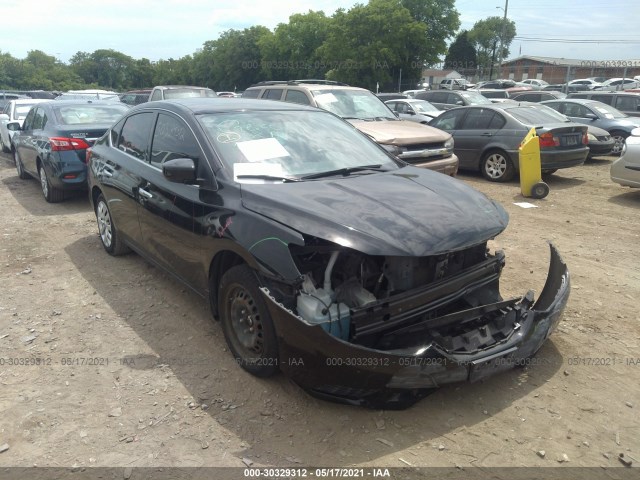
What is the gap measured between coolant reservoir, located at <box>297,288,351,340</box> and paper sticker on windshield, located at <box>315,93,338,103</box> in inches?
268

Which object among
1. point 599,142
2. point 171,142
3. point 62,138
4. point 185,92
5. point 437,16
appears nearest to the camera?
point 171,142

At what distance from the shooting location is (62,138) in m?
7.71

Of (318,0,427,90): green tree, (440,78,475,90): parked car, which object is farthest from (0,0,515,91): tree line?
(440,78,475,90): parked car

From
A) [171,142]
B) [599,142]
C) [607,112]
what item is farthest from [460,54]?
[171,142]

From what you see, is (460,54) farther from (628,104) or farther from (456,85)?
(628,104)

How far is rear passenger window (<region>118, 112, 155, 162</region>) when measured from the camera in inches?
185

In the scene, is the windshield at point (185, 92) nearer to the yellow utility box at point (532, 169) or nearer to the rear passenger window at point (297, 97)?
the rear passenger window at point (297, 97)

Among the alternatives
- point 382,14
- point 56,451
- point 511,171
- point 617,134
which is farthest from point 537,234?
point 382,14

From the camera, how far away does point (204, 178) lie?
369 cm

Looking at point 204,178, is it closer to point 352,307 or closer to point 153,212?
point 153,212

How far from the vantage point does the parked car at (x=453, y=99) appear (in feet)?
56.7

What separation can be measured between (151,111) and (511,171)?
743cm

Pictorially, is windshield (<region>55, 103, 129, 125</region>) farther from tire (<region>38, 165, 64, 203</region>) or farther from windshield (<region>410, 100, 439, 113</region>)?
windshield (<region>410, 100, 439, 113</region>)

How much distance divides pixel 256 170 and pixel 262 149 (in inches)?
11.2
